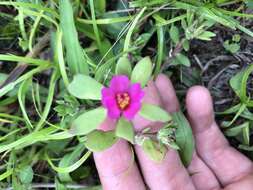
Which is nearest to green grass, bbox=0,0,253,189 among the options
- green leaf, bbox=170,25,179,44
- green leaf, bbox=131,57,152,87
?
green leaf, bbox=170,25,179,44

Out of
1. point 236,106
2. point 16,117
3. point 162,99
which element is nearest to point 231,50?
point 236,106

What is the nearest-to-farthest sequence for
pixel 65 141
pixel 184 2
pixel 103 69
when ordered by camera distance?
1. pixel 103 69
2. pixel 184 2
3. pixel 65 141

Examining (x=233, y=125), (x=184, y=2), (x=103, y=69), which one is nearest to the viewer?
(x=103, y=69)

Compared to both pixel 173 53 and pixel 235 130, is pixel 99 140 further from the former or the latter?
pixel 235 130

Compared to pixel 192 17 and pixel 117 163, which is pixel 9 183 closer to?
pixel 117 163

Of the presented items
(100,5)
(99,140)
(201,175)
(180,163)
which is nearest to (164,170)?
(180,163)

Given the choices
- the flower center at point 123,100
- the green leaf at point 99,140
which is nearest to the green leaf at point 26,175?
the green leaf at point 99,140

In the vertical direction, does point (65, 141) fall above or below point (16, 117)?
below
